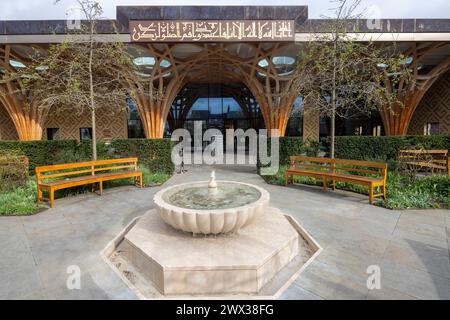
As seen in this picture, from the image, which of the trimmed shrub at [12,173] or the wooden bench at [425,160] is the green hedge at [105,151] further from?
the wooden bench at [425,160]

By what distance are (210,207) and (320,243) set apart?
6.29 ft

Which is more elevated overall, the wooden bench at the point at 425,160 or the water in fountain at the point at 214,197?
the wooden bench at the point at 425,160

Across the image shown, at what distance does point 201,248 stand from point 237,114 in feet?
68.2

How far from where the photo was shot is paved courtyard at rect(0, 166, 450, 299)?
2680 mm

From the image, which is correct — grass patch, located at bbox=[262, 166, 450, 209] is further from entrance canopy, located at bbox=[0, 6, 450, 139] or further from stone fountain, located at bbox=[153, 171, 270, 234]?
stone fountain, located at bbox=[153, 171, 270, 234]

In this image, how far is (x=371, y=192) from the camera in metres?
5.84

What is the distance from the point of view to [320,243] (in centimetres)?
382

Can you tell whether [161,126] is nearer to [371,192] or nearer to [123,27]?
[123,27]

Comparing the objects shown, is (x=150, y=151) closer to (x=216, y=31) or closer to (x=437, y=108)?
(x=216, y=31)

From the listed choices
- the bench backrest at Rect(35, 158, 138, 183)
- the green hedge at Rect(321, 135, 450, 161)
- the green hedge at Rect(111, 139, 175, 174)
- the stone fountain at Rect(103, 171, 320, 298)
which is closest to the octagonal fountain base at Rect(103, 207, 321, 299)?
the stone fountain at Rect(103, 171, 320, 298)

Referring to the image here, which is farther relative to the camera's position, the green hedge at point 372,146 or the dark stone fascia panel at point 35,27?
the green hedge at point 372,146

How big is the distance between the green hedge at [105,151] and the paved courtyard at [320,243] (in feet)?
12.5

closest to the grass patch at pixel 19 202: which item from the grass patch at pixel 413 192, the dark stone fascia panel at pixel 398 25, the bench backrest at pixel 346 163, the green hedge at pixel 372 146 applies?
the bench backrest at pixel 346 163

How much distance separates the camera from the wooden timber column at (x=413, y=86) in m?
13.1
